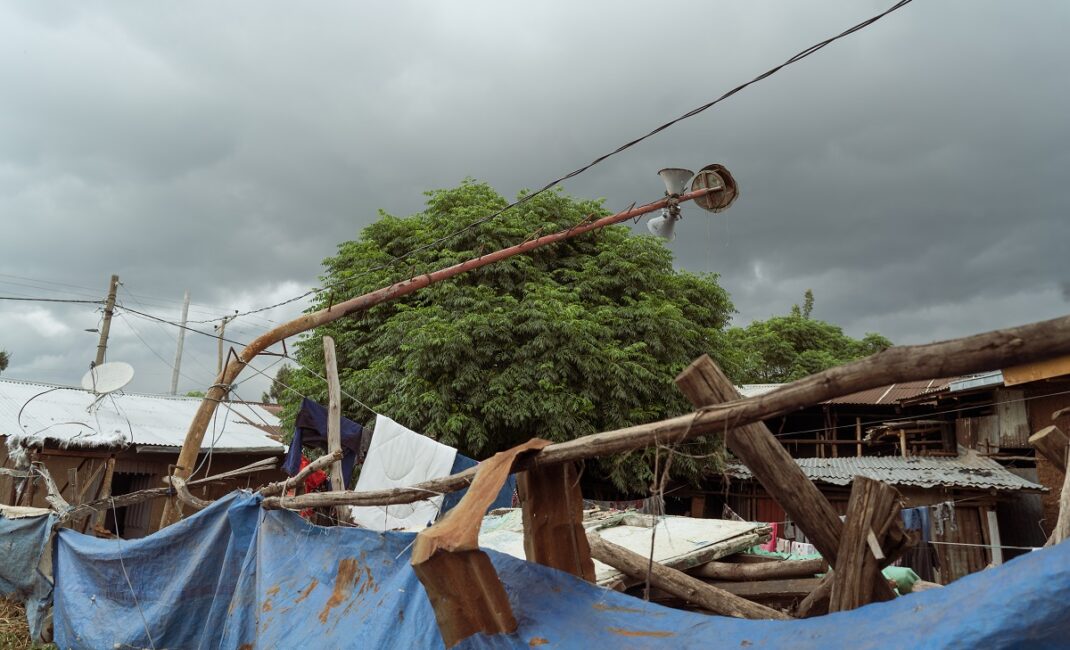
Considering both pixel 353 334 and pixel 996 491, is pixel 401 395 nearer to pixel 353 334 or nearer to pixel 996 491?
pixel 353 334

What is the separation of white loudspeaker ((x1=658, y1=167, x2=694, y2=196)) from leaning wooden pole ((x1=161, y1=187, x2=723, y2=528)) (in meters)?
0.09

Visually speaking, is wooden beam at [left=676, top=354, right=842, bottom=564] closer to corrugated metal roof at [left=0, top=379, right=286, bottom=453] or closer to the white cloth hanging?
the white cloth hanging

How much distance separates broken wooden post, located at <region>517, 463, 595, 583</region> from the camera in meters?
3.49

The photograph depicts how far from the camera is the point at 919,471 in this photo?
1383 centimetres

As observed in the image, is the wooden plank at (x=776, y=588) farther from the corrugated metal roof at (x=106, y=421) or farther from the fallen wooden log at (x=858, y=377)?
the corrugated metal roof at (x=106, y=421)

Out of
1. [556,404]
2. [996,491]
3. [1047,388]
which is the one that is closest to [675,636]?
[556,404]

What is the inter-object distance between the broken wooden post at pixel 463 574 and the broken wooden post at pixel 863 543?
138 centimetres

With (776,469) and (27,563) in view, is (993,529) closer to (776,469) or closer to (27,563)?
(776,469)

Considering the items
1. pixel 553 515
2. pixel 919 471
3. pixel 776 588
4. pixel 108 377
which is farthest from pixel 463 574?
pixel 919 471

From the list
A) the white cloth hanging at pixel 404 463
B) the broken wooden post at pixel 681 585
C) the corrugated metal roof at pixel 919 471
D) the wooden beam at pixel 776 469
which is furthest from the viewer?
the corrugated metal roof at pixel 919 471

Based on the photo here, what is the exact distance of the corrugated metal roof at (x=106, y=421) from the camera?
40.8ft

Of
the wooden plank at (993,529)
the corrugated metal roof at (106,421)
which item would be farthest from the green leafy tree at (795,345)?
the corrugated metal roof at (106,421)

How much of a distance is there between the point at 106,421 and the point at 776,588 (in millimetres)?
15404

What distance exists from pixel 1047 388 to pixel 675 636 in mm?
13459
